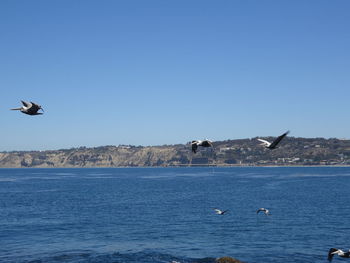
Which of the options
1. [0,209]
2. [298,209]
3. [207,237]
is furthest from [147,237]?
[0,209]

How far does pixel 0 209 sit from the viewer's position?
9369 centimetres

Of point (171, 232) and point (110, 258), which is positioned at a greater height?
point (171, 232)

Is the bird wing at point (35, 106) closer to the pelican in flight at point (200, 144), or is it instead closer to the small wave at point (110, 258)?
the pelican in flight at point (200, 144)

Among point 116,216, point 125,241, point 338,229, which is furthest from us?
point 116,216

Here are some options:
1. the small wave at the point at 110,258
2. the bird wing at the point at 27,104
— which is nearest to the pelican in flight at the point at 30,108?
the bird wing at the point at 27,104

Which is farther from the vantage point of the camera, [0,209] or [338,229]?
[0,209]

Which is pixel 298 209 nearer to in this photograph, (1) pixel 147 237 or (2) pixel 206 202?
(2) pixel 206 202

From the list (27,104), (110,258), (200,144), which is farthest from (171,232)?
(27,104)

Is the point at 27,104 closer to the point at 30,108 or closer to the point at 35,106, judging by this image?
the point at 30,108

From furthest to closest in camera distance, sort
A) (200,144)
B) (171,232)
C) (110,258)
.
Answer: (171,232) < (110,258) < (200,144)

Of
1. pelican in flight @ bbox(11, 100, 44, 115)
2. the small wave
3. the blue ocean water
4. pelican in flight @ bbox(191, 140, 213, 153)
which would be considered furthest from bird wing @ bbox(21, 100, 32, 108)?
the blue ocean water

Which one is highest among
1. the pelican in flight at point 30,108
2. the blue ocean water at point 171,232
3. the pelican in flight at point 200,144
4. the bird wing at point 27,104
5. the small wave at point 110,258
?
the bird wing at point 27,104

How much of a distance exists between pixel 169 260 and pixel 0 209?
60637mm

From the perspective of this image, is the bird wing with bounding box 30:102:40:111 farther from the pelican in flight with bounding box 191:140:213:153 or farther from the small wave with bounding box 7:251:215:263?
the small wave with bounding box 7:251:215:263
